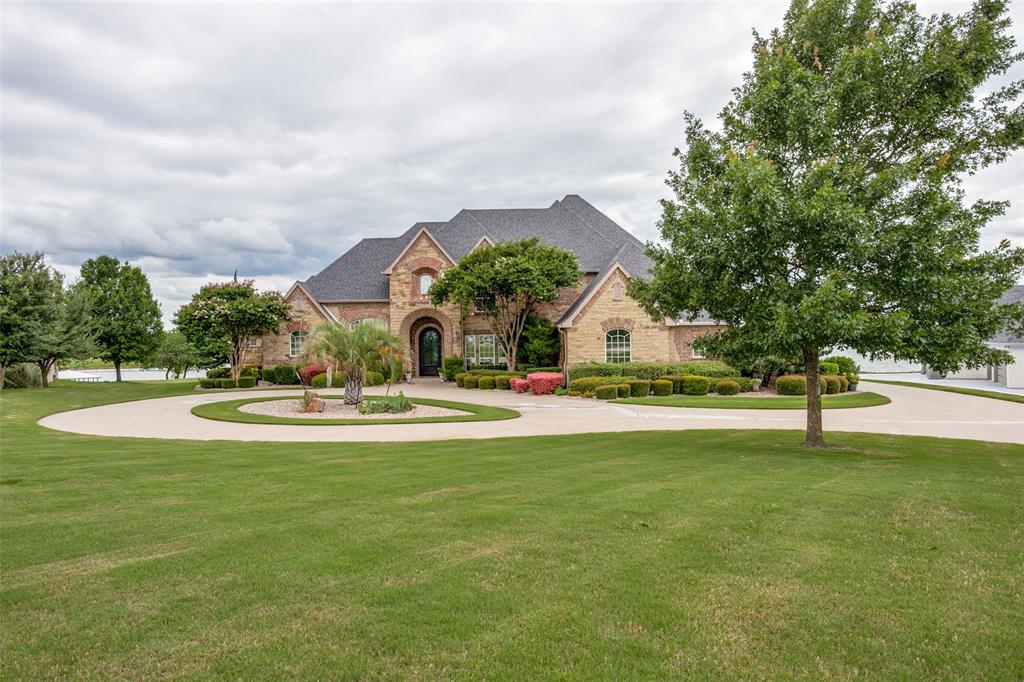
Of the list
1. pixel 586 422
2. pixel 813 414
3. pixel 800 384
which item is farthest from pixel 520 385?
pixel 813 414

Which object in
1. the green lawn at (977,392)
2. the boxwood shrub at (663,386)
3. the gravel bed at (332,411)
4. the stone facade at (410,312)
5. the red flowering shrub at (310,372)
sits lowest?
the gravel bed at (332,411)

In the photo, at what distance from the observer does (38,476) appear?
364 inches

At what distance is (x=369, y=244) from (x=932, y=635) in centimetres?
4351

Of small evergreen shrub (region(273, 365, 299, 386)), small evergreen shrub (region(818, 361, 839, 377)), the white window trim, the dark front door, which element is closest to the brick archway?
the dark front door

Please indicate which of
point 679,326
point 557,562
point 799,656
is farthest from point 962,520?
point 679,326

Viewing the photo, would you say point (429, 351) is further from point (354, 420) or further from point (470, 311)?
point (354, 420)

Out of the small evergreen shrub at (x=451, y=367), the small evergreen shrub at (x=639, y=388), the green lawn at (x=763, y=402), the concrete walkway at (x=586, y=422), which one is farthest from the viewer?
the small evergreen shrub at (x=451, y=367)

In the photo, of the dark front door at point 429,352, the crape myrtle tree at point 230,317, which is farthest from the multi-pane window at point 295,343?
the dark front door at point 429,352

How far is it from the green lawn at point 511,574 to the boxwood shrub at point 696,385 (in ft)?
58.7

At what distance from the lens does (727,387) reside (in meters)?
27.5

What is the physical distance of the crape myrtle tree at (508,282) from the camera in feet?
108

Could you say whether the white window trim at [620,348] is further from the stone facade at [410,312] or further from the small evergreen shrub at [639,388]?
the stone facade at [410,312]

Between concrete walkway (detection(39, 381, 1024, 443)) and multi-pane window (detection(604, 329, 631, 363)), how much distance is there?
8.65 metres

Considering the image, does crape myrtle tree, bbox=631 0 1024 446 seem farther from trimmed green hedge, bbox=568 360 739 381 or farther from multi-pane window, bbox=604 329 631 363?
multi-pane window, bbox=604 329 631 363
